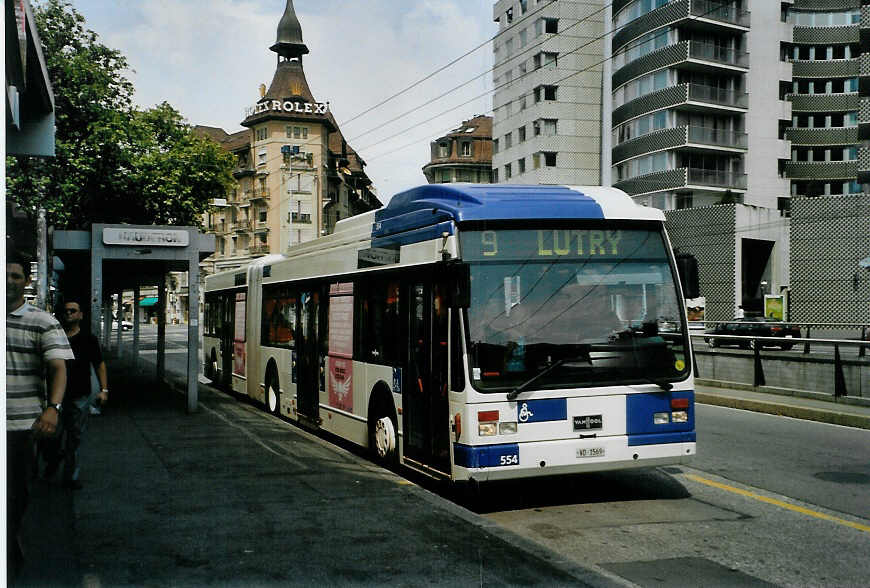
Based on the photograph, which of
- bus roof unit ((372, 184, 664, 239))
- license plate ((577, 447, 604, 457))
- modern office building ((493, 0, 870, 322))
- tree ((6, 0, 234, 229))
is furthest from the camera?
modern office building ((493, 0, 870, 322))

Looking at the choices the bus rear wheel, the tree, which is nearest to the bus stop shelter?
the tree

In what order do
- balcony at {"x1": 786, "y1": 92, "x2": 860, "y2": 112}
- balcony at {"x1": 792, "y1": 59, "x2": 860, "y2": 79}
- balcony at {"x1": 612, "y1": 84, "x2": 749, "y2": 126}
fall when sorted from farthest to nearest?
balcony at {"x1": 792, "y1": 59, "x2": 860, "y2": 79}
balcony at {"x1": 786, "y1": 92, "x2": 860, "y2": 112}
balcony at {"x1": 612, "y1": 84, "x2": 749, "y2": 126}

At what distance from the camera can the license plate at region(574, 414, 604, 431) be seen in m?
8.31

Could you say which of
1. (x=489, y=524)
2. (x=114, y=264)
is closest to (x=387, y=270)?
(x=489, y=524)

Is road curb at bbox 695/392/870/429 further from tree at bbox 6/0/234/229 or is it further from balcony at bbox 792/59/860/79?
balcony at bbox 792/59/860/79

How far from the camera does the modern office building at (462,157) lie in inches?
4131

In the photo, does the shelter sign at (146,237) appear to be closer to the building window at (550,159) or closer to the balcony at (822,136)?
the building window at (550,159)

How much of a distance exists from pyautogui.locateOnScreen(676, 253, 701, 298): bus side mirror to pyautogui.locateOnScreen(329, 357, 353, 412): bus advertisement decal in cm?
448

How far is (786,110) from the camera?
58.8 m

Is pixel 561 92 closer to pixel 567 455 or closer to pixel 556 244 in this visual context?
pixel 556 244

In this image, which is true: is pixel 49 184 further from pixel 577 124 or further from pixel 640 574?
pixel 577 124

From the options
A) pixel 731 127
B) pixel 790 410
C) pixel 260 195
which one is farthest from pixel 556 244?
pixel 260 195

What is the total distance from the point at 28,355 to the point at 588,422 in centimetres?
482

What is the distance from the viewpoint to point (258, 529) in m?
6.91
